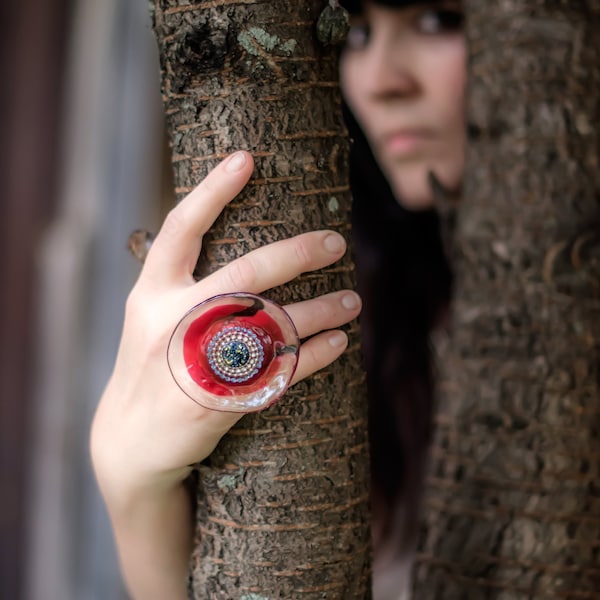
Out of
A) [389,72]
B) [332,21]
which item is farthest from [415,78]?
[332,21]

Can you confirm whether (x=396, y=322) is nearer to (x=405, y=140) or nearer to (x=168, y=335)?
(x=405, y=140)

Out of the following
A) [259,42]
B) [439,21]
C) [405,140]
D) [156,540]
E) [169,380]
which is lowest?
[156,540]

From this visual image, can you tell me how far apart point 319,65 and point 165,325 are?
288mm

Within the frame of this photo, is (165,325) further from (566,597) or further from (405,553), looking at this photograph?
(405,553)

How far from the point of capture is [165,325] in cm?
75

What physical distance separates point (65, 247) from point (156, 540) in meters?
1.92

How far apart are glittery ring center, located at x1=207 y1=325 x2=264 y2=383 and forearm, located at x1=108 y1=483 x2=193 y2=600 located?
0.65 ft

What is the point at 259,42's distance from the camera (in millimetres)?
717

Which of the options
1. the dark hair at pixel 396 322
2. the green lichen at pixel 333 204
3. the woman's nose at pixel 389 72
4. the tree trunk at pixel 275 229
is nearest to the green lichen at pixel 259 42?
the tree trunk at pixel 275 229

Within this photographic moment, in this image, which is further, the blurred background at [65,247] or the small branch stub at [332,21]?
the blurred background at [65,247]

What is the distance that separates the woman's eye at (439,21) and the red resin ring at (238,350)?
1033mm

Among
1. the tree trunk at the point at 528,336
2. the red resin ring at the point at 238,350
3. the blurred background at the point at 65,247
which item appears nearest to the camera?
the red resin ring at the point at 238,350

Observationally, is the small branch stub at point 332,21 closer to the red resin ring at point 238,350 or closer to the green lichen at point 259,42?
the green lichen at point 259,42

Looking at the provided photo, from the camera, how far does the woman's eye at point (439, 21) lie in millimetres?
1542
